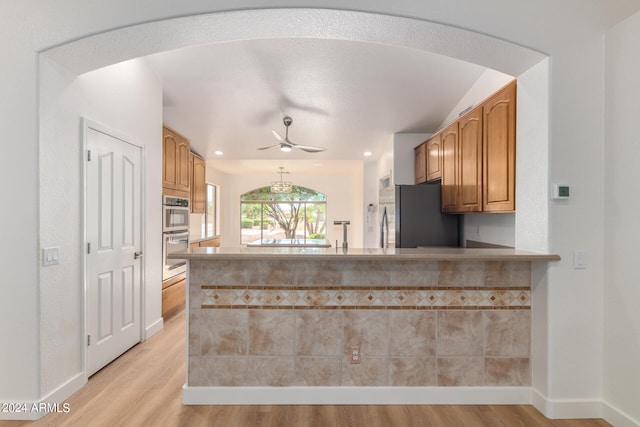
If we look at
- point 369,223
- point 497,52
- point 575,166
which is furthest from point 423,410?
point 369,223

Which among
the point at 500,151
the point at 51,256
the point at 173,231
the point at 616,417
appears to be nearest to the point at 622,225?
the point at 500,151

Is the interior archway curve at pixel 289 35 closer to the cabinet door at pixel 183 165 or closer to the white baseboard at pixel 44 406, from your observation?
the white baseboard at pixel 44 406

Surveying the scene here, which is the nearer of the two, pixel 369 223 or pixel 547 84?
pixel 547 84

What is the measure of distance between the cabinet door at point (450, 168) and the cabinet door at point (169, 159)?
3.24 meters

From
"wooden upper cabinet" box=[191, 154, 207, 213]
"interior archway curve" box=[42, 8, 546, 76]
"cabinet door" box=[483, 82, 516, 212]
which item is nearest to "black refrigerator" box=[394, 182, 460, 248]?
"cabinet door" box=[483, 82, 516, 212]

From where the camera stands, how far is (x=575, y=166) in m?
2.25

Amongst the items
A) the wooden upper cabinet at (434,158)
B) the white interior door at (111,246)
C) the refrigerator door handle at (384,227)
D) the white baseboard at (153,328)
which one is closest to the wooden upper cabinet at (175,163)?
the white interior door at (111,246)

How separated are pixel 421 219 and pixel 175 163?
3162 millimetres

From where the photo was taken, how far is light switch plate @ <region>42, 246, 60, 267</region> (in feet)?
7.41

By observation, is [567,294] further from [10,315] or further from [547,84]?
[10,315]

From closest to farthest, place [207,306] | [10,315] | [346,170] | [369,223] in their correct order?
[10,315]
[207,306]
[369,223]
[346,170]

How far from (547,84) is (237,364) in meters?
2.69

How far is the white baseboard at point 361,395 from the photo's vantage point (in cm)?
238

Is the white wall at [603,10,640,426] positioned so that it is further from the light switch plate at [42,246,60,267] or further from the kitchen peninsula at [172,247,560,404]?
the light switch plate at [42,246,60,267]
